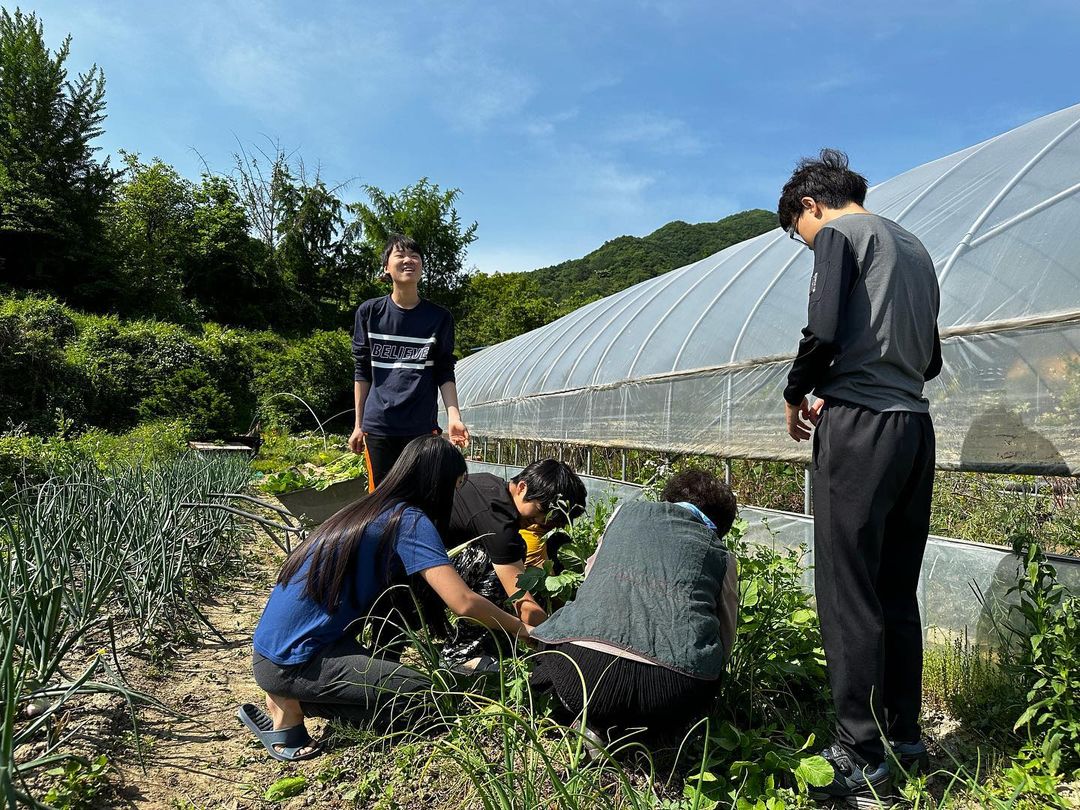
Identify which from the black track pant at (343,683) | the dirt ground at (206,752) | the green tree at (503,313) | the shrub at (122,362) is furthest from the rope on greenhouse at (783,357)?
the green tree at (503,313)

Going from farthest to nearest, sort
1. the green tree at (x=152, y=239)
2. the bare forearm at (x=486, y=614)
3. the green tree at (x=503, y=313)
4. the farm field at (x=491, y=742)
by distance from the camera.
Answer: the green tree at (x=503, y=313) < the green tree at (x=152, y=239) < the bare forearm at (x=486, y=614) < the farm field at (x=491, y=742)

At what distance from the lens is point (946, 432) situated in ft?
7.84

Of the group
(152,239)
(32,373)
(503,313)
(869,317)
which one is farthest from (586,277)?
(869,317)

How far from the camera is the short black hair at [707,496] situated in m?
1.97

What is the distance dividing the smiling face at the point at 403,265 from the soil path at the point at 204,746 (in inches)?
63.5

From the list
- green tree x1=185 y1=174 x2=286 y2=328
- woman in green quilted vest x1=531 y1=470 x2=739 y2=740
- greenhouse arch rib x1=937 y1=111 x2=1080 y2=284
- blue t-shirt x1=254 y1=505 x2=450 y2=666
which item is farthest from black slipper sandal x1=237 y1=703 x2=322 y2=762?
green tree x1=185 y1=174 x2=286 y2=328

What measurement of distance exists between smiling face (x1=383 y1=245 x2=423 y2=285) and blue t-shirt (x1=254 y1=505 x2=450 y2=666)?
1312mm

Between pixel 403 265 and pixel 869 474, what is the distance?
6.57 feet

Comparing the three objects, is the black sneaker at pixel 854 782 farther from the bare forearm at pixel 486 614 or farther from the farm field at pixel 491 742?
the bare forearm at pixel 486 614

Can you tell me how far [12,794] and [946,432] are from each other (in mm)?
2624

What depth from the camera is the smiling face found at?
9.39 feet

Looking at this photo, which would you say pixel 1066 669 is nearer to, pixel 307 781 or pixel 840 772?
pixel 840 772

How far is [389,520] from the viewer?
1.88 meters

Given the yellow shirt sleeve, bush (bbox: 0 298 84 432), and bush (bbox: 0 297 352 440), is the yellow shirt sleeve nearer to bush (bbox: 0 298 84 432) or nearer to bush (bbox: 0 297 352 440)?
bush (bbox: 0 297 352 440)
